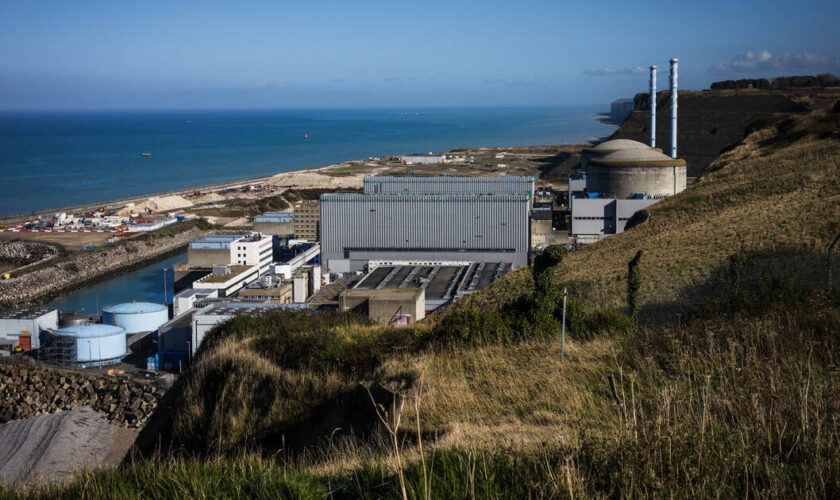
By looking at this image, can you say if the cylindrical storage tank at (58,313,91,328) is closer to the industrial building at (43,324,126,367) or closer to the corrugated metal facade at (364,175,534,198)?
the industrial building at (43,324,126,367)

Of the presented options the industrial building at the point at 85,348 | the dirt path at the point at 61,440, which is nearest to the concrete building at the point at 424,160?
the industrial building at the point at 85,348

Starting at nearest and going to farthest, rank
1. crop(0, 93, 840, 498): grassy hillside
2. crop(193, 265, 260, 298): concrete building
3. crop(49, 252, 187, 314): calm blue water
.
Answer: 1. crop(0, 93, 840, 498): grassy hillside
2. crop(193, 265, 260, 298): concrete building
3. crop(49, 252, 187, 314): calm blue water

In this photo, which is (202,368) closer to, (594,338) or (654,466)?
(594,338)

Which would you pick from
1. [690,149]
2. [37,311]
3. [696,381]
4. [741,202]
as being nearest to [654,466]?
[696,381]

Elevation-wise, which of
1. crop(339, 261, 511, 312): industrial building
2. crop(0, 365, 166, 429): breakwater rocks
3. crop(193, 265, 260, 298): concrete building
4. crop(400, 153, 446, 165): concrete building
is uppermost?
crop(400, 153, 446, 165): concrete building

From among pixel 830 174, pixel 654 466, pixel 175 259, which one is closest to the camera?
pixel 654 466

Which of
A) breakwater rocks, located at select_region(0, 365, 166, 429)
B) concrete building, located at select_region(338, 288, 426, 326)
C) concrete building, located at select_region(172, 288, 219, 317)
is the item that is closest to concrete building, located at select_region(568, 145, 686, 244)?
concrete building, located at select_region(172, 288, 219, 317)

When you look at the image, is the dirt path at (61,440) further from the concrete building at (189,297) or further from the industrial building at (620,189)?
the industrial building at (620,189)
